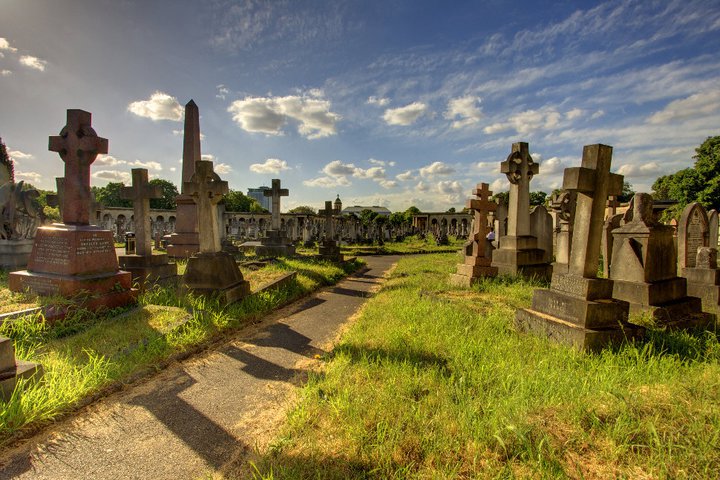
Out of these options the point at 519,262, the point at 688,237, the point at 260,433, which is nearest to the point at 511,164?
the point at 519,262

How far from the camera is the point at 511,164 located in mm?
8156

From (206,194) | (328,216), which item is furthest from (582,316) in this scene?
(328,216)

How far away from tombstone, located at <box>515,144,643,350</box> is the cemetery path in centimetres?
277

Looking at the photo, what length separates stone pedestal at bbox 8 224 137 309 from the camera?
15.7ft

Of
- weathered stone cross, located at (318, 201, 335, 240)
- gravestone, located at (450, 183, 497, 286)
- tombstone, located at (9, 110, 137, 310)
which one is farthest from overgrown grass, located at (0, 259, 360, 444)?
weathered stone cross, located at (318, 201, 335, 240)

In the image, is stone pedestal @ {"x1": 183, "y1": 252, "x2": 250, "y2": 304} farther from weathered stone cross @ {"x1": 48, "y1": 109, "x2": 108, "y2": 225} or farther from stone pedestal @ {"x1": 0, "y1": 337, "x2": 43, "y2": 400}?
stone pedestal @ {"x1": 0, "y1": 337, "x2": 43, "y2": 400}

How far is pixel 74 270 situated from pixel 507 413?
597cm

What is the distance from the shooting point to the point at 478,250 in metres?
7.85

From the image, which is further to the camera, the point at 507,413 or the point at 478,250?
the point at 478,250

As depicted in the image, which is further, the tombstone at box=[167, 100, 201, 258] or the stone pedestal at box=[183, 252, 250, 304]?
the tombstone at box=[167, 100, 201, 258]

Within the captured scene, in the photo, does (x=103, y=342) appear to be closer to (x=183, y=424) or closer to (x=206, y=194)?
(x=183, y=424)

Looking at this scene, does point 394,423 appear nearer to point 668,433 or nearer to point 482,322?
point 668,433

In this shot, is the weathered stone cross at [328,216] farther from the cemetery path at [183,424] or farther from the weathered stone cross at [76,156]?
the cemetery path at [183,424]

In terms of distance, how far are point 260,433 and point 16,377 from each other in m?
2.00
